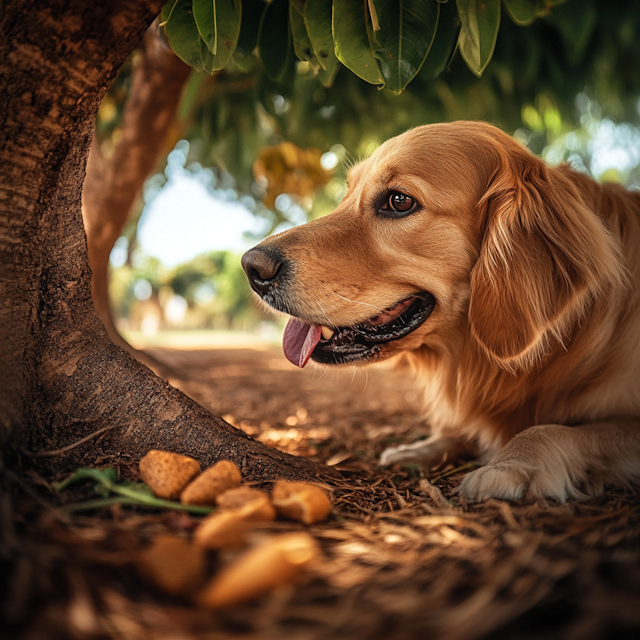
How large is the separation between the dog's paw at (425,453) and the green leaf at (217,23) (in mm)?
1663

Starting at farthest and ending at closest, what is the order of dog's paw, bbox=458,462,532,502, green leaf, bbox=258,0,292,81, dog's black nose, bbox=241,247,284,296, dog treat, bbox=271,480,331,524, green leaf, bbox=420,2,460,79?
green leaf, bbox=258,0,292,81, dog's black nose, bbox=241,247,284,296, green leaf, bbox=420,2,460,79, dog's paw, bbox=458,462,532,502, dog treat, bbox=271,480,331,524

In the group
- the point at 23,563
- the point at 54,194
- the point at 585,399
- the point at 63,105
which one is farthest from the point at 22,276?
the point at 585,399

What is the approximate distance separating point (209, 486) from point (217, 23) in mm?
1352

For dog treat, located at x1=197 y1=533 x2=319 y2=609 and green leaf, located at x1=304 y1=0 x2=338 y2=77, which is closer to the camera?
dog treat, located at x1=197 y1=533 x2=319 y2=609

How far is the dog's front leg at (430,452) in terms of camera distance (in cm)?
203

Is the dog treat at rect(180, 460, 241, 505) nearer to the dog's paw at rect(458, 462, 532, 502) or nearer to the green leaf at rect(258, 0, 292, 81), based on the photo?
the dog's paw at rect(458, 462, 532, 502)

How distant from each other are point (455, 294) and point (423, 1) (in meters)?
1.01

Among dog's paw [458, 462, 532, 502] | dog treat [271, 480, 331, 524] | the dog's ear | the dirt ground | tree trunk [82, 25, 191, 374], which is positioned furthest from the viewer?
tree trunk [82, 25, 191, 374]

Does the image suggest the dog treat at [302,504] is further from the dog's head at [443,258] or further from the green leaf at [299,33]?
the green leaf at [299,33]

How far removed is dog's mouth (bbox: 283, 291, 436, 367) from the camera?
1.90m

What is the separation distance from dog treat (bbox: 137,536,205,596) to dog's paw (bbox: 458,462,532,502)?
2.91 feet

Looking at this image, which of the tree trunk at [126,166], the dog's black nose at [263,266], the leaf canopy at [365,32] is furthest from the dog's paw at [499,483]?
the tree trunk at [126,166]

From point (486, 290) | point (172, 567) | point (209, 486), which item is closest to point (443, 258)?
point (486, 290)

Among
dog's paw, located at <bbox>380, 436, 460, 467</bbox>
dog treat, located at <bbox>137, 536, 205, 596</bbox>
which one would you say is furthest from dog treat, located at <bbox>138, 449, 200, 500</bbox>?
dog's paw, located at <bbox>380, 436, 460, 467</bbox>
